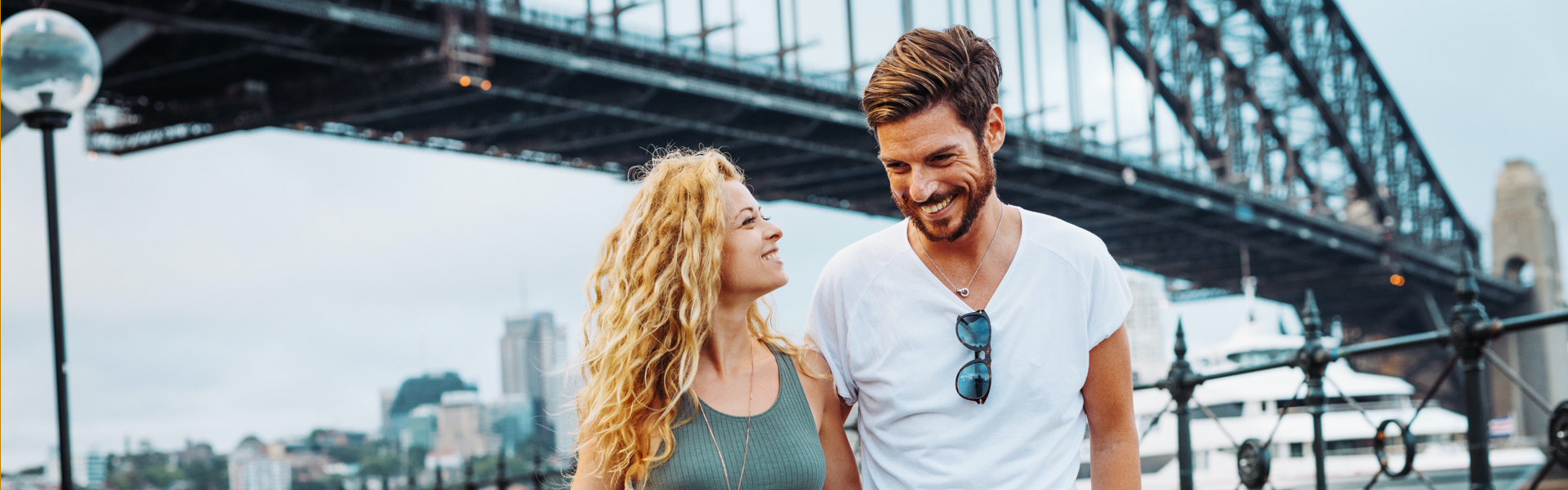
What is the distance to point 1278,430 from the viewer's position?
2128 cm

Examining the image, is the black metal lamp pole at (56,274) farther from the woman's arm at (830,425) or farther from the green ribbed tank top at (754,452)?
the woman's arm at (830,425)

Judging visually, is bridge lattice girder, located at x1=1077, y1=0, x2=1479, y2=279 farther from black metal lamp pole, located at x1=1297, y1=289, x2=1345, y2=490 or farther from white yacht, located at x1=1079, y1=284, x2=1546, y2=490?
black metal lamp pole, located at x1=1297, y1=289, x2=1345, y2=490

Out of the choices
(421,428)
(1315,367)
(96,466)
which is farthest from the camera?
(421,428)

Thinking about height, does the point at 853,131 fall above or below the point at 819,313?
above

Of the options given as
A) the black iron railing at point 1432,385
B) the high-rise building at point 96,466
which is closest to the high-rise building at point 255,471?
the high-rise building at point 96,466

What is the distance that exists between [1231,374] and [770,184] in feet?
88.7

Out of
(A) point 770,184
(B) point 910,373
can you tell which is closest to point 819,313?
(B) point 910,373

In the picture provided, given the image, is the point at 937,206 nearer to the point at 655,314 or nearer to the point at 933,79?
the point at 933,79

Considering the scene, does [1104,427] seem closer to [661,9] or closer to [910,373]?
[910,373]

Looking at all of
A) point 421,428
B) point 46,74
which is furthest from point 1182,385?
point 421,428

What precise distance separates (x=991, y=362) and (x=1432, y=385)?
6.68 feet

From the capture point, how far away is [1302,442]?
24719 millimetres

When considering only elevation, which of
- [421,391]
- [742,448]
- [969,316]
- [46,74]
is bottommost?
[421,391]

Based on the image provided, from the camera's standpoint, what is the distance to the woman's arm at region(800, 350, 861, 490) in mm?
2459
